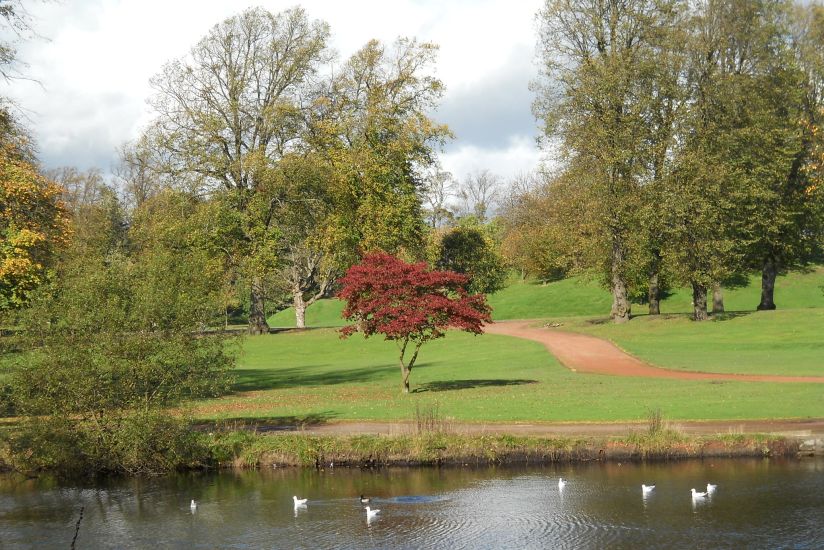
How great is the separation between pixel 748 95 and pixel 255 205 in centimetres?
3490

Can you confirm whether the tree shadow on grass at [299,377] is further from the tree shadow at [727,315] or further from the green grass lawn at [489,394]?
the tree shadow at [727,315]

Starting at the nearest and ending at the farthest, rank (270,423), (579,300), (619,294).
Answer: (270,423) → (619,294) → (579,300)

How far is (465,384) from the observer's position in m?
38.7

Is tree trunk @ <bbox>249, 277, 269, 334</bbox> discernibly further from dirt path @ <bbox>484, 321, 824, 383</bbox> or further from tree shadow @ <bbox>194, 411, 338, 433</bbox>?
tree shadow @ <bbox>194, 411, 338, 433</bbox>

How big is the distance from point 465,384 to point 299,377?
36.3 ft

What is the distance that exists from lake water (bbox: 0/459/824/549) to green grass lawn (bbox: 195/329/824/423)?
5255 mm

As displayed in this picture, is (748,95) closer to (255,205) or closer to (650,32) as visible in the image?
(650,32)

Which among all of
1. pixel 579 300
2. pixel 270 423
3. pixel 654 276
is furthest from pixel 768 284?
pixel 270 423

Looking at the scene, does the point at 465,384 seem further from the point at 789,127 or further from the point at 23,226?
the point at 789,127

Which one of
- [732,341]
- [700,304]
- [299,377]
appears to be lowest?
[299,377]

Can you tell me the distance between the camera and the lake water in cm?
1692

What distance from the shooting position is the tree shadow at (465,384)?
37219mm

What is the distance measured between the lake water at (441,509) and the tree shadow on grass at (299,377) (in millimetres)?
18261

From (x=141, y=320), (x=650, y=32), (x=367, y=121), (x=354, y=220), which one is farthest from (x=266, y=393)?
(x=650, y=32)
